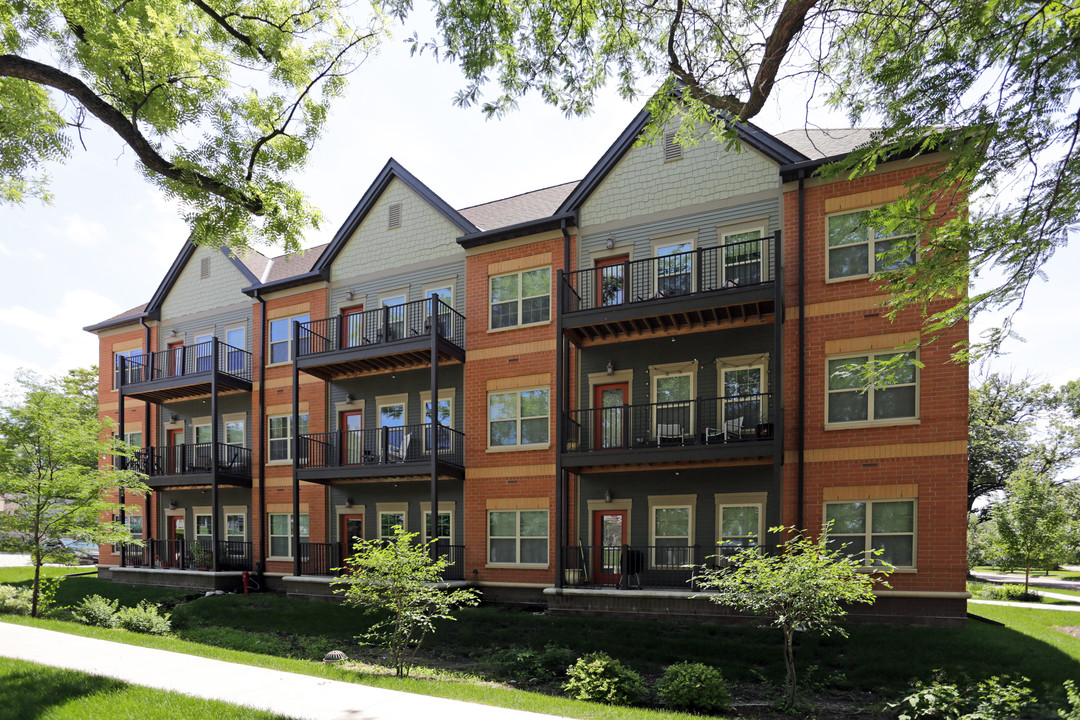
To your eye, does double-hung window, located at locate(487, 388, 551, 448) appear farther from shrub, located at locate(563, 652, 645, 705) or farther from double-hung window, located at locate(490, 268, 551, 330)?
shrub, located at locate(563, 652, 645, 705)

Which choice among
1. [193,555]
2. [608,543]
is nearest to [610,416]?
[608,543]

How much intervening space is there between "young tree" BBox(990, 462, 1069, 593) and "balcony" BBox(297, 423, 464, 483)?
63.9 ft

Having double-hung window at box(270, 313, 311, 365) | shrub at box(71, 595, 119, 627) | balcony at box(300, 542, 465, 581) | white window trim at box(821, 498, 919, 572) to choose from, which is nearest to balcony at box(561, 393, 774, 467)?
white window trim at box(821, 498, 919, 572)

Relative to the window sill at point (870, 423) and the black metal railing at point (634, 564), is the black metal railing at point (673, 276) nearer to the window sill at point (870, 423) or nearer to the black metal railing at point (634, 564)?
the window sill at point (870, 423)

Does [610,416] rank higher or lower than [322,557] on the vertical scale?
higher

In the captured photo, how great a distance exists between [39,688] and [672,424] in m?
12.9

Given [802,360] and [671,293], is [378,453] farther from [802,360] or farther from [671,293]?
[802,360]

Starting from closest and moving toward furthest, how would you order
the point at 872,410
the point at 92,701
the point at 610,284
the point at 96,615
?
the point at 92,701 → the point at 872,410 → the point at 96,615 → the point at 610,284

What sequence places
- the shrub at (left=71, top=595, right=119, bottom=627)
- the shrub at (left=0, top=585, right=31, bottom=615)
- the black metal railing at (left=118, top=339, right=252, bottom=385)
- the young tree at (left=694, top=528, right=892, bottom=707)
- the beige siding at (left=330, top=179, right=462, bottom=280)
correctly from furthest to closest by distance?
the black metal railing at (left=118, top=339, right=252, bottom=385)
the beige siding at (left=330, top=179, right=462, bottom=280)
the shrub at (left=0, top=585, right=31, bottom=615)
the shrub at (left=71, top=595, right=119, bottom=627)
the young tree at (left=694, top=528, right=892, bottom=707)

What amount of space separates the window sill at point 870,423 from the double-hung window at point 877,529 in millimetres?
1634

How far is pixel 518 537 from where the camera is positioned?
18.4m

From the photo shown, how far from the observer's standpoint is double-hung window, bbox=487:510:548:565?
1817 cm

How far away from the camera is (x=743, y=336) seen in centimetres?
1638

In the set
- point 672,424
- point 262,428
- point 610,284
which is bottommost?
point 262,428
